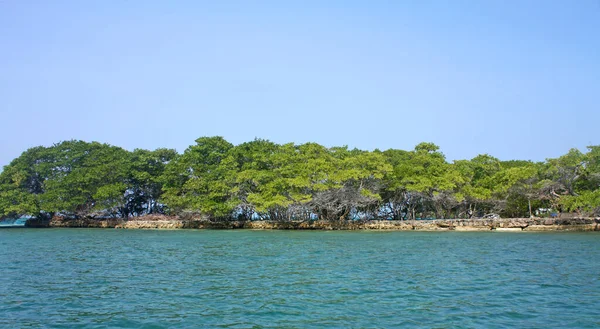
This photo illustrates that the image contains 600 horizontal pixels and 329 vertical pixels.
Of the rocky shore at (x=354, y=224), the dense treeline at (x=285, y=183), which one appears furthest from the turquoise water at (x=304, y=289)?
the dense treeline at (x=285, y=183)

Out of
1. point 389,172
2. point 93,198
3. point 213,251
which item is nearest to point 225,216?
point 93,198

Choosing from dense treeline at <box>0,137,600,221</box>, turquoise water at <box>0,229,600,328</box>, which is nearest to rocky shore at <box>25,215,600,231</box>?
dense treeline at <box>0,137,600,221</box>

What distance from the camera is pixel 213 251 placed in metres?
21.9

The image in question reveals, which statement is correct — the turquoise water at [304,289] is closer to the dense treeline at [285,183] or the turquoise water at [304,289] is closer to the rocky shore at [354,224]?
the rocky shore at [354,224]

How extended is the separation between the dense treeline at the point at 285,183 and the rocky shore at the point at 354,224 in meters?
0.99

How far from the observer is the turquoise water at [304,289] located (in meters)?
9.55

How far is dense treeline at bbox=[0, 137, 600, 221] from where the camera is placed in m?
38.1

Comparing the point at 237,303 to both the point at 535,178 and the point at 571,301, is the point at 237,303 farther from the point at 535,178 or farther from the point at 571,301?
the point at 535,178

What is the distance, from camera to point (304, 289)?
493 inches

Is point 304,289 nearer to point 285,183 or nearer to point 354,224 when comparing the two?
point 285,183

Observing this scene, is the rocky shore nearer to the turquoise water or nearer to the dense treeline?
the dense treeline

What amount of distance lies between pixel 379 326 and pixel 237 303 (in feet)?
11.3

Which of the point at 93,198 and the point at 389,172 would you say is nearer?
the point at 389,172

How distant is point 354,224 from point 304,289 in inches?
1142
